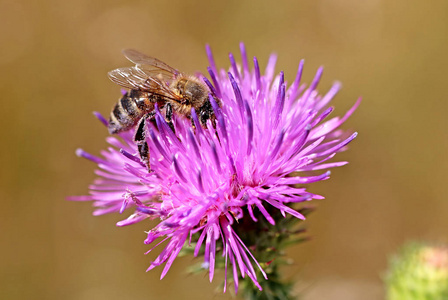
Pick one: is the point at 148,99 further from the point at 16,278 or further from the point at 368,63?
the point at 368,63

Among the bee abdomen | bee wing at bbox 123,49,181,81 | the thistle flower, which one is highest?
bee wing at bbox 123,49,181,81

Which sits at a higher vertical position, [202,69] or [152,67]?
[202,69]

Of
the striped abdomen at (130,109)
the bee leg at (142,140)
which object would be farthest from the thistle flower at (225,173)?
the striped abdomen at (130,109)

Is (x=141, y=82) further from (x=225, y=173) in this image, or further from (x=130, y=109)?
(x=225, y=173)

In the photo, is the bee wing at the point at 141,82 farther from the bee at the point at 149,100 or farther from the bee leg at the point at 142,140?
the bee leg at the point at 142,140

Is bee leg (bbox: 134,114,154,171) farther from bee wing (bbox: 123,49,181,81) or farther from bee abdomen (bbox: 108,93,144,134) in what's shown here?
bee wing (bbox: 123,49,181,81)

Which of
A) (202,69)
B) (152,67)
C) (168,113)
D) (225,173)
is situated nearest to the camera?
(225,173)

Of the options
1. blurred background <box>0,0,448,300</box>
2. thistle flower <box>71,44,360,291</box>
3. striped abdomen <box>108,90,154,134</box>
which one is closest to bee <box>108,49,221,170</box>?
striped abdomen <box>108,90,154,134</box>

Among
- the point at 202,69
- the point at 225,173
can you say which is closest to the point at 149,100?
the point at 225,173

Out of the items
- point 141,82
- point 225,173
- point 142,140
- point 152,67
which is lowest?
point 225,173
